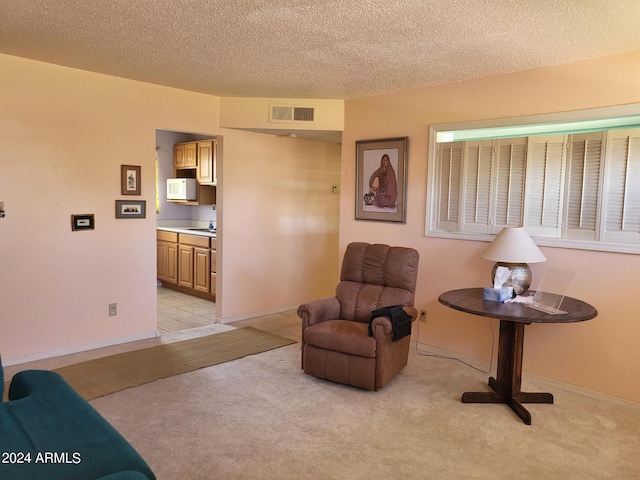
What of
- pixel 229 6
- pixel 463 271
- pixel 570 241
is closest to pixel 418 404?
pixel 463 271

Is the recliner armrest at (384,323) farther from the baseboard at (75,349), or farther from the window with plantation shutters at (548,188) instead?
the baseboard at (75,349)

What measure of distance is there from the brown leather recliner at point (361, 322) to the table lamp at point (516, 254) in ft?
2.27

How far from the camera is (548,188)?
11.6ft

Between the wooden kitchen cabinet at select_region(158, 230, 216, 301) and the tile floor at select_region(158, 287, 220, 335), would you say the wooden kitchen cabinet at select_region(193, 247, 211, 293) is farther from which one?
the tile floor at select_region(158, 287, 220, 335)

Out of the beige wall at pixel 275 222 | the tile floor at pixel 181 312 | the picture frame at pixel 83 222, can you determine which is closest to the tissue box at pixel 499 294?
the beige wall at pixel 275 222

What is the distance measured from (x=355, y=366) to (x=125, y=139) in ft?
9.41

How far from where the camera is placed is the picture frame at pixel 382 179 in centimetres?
438

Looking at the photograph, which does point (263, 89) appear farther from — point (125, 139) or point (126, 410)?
point (126, 410)

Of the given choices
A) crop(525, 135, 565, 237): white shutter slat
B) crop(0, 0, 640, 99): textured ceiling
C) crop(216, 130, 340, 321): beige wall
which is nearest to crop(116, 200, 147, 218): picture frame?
crop(216, 130, 340, 321): beige wall

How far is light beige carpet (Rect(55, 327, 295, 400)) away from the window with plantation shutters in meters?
2.01

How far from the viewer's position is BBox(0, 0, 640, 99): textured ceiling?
2541 millimetres

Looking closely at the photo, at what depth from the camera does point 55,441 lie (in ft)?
5.54

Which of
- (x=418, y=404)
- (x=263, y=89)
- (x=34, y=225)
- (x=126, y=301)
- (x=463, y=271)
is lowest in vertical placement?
(x=418, y=404)

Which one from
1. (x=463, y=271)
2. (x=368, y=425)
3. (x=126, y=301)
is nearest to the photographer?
(x=368, y=425)
